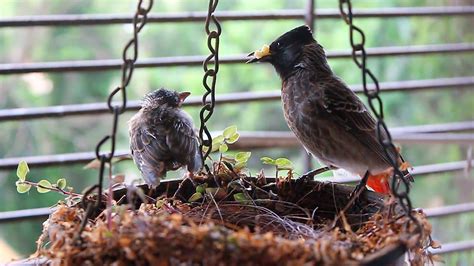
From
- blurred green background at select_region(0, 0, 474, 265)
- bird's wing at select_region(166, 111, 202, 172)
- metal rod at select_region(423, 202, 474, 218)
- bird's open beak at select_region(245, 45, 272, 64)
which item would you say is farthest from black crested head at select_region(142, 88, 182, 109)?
blurred green background at select_region(0, 0, 474, 265)

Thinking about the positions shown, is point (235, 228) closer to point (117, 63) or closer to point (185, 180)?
point (185, 180)

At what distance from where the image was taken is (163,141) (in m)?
2.09

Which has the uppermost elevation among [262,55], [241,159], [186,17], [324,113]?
[186,17]

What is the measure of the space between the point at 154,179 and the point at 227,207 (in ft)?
0.67

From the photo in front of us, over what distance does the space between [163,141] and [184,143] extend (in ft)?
0.22

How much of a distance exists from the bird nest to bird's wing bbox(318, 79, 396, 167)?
0.28 metres

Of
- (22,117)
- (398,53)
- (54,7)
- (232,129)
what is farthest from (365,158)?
(54,7)

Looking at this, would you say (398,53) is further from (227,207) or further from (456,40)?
(227,207)

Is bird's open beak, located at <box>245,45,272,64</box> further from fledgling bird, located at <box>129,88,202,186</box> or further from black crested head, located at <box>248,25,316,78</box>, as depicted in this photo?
fledgling bird, located at <box>129,88,202,186</box>

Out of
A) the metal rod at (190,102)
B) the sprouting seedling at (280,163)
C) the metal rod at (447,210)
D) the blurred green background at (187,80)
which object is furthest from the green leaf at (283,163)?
the blurred green background at (187,80)

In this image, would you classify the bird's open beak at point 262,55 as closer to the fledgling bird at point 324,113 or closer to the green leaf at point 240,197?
the fledgling bird at point 324,113

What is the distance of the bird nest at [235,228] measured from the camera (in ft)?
3.85

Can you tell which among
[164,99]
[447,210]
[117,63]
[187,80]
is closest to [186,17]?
[117,63]

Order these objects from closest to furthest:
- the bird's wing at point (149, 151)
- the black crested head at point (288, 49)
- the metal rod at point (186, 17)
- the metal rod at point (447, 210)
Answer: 1. the bird's wing at point (149, 151)
2. the black crested head at point (288, 49)
3. the metal rod at point (186, 17)
4. the metal rod at point (447, 210)
